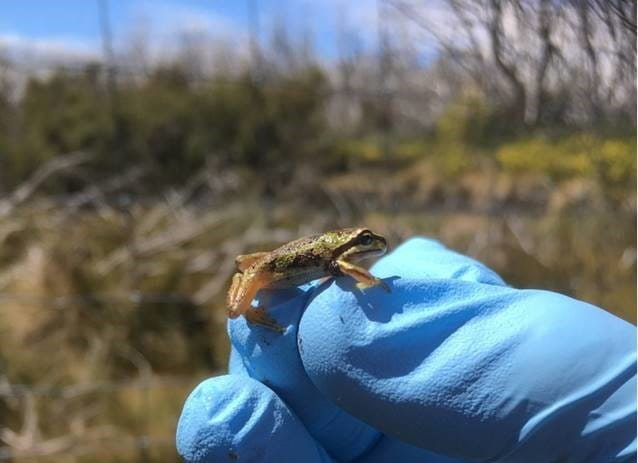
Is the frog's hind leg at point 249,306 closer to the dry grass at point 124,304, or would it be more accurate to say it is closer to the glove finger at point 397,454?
the glove finger at point 397,454

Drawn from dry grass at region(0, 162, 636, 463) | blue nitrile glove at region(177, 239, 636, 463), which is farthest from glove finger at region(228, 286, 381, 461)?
dry grass at region(0, 162, 636, 463)

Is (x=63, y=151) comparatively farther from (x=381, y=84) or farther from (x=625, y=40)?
(x=625, y=40)

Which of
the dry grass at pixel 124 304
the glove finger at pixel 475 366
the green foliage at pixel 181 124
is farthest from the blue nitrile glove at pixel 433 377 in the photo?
the green foliage at pixel 181 124

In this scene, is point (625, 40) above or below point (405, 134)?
above

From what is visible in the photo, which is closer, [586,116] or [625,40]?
[625,40]

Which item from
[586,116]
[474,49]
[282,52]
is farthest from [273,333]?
[282,52]

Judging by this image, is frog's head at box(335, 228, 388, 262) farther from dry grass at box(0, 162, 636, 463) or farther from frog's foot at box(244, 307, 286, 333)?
dry grass at box(0, 162, 636, 463)

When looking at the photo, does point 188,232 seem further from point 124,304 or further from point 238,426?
point 238,426
